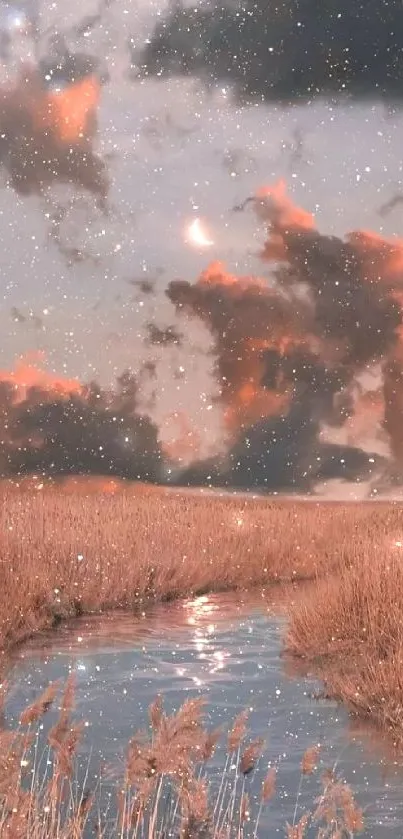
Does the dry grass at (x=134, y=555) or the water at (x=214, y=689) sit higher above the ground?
the dry grass at (x=134, y=555)

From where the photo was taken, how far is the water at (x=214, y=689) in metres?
7.27

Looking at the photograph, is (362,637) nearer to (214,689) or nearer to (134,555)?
(214,689)

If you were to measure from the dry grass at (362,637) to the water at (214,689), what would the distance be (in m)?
0.26

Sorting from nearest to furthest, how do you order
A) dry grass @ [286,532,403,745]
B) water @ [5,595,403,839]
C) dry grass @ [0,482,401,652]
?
1. water @ [5,595,403,839]
2. dry grass @ [286,532,403,745]
3. dry grass @ [0,482,401,652]

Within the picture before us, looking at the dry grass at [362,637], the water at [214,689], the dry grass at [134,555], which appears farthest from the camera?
the dry grass at [134,555]

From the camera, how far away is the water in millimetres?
7273

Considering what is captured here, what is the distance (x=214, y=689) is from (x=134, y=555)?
8178 mm

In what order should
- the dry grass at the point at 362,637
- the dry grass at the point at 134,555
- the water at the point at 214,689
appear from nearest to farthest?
the water at the point at 214,689
the dry grass at the point at 362,637
the dry grass at the point at 134,555

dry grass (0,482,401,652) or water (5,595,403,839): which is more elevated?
dry grass (0,482,401,652)

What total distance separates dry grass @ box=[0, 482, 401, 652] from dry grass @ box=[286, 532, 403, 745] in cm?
106

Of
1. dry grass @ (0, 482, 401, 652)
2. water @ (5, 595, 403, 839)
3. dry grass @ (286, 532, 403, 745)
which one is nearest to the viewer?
water @ (5, 595, 403, 839)

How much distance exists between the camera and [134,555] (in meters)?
18.5

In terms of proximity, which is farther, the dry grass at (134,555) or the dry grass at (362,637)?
the dry grass at (134,555)

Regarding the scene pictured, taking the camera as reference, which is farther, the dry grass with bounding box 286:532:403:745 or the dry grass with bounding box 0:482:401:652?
the dry grass with bounding box 0:482:401:652
